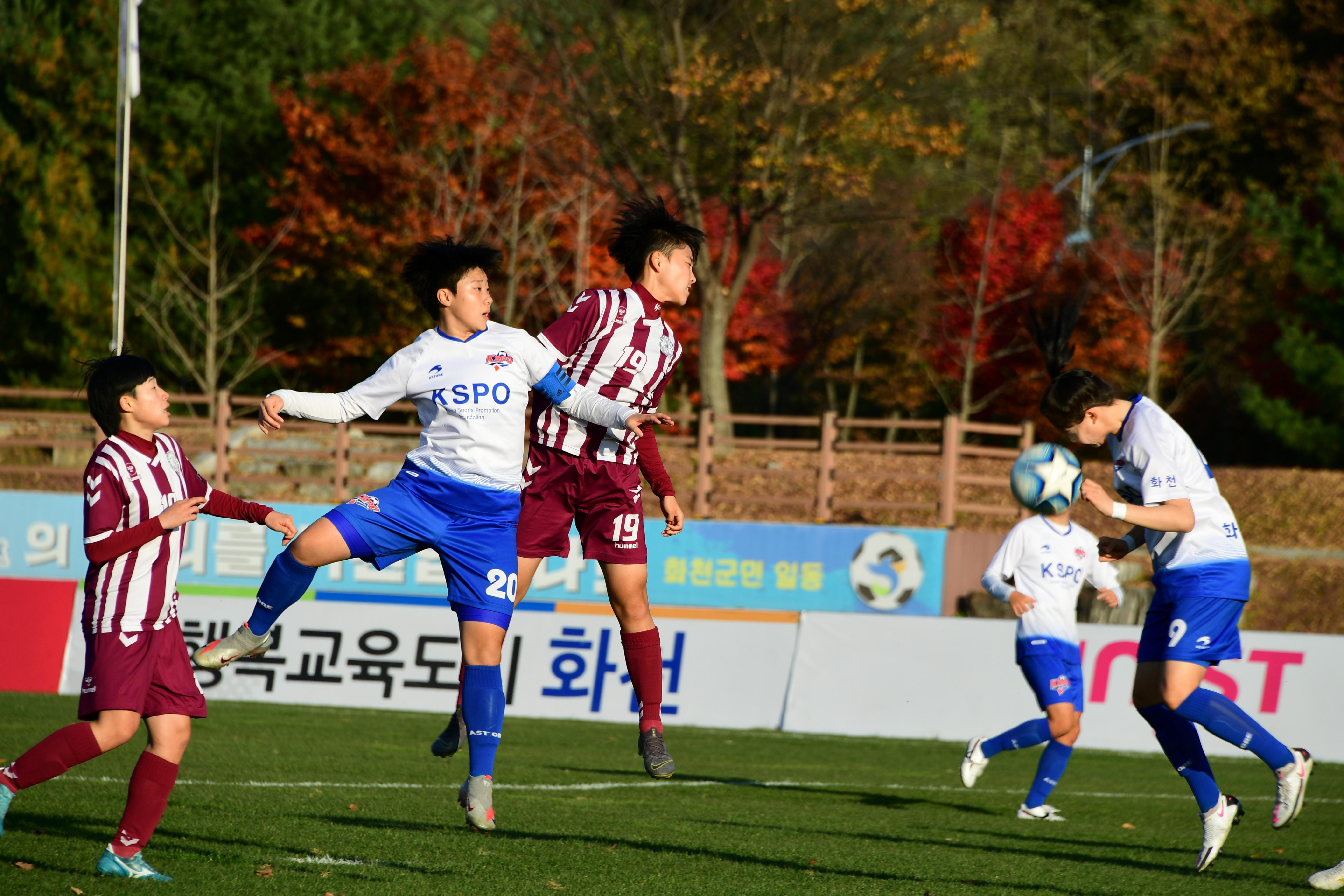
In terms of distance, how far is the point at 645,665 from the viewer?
19.6ft

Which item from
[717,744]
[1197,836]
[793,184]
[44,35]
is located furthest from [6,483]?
[1197,836]

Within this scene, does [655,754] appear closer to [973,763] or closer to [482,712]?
[482,712]

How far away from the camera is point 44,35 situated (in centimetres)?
2814

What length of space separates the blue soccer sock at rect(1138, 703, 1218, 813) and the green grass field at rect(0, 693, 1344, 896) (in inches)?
17.3

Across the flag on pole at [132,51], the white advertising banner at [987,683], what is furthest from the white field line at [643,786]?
the flag on pole at [132,51]

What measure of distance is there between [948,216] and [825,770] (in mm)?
21300

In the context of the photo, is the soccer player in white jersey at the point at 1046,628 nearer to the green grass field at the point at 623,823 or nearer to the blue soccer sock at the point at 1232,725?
the green grass field at the point at 623,823

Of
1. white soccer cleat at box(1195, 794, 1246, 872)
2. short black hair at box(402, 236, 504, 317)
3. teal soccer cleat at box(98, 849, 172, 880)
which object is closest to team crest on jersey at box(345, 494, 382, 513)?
short black hair at box(402, 236, 504, 317)

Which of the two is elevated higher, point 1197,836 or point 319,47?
point 319,47

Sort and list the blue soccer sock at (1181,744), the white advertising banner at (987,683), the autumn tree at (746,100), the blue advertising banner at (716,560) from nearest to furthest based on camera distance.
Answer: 1. the blue soccer sock at (1181,744)
2. the white advertising banner at (987,683)
3. the blue advertising banner at (716,560)
4. the autumn tree at (746,100)

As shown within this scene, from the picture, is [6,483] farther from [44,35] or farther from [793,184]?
[793,184]

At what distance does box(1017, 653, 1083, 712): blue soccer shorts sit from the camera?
791cm

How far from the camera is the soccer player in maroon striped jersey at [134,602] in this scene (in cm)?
473

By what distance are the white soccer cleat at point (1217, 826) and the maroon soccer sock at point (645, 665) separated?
249 centimetres
